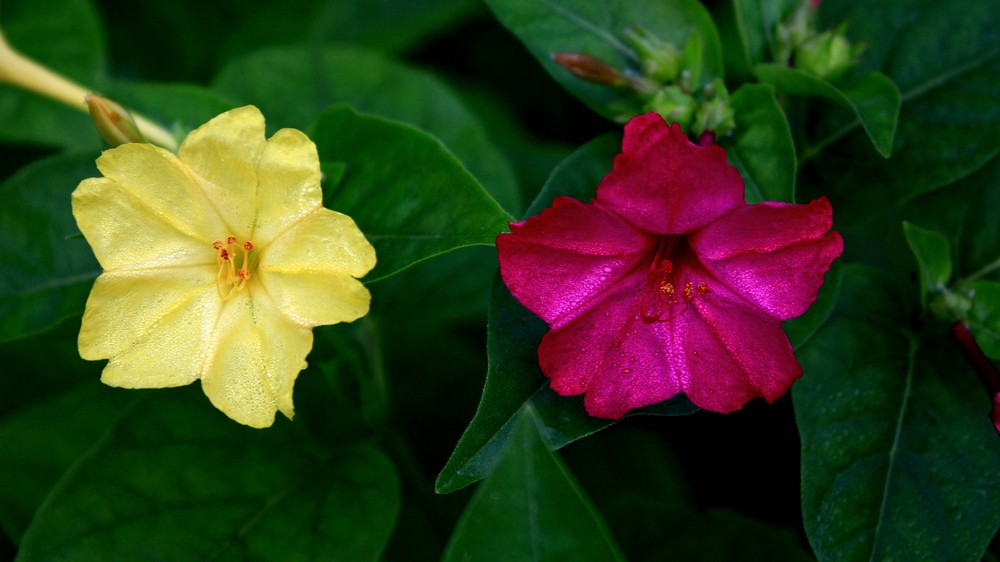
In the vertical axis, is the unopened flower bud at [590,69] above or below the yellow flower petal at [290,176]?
above

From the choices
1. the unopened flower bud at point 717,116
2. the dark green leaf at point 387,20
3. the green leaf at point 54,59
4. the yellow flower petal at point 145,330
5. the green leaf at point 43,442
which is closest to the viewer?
the yellow flower petal at point 145,330

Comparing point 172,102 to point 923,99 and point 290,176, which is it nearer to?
point 290,176

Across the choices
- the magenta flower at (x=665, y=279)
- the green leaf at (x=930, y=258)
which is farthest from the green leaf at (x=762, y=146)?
the green leaf at (x=930, y=258)

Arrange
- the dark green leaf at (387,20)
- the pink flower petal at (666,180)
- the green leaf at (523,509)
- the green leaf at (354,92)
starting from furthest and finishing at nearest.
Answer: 1. the dark green leaf at (387,20)
2. the green leaf at (354,92)
3. the pink flower petal at (666,180)
4. the green leaf at (523,509)

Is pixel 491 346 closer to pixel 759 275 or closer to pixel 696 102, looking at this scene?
pixel 759 275

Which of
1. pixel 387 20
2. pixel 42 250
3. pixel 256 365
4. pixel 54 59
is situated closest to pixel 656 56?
pixel 256 365

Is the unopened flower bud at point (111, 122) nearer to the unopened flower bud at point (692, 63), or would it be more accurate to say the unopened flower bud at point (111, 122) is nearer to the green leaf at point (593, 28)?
the green leaf at point (593, 28)
